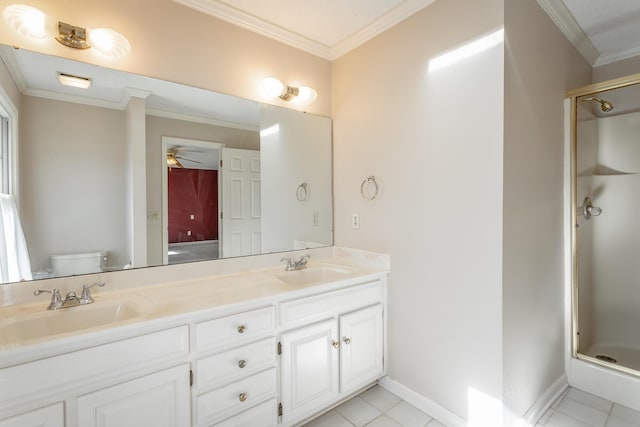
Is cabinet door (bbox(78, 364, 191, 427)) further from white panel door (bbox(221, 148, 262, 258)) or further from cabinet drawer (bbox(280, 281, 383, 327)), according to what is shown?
white panel door (bbox(221, 148, 262, 258))

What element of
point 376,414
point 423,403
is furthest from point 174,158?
point 423,403

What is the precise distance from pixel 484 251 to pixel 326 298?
35.3 inches

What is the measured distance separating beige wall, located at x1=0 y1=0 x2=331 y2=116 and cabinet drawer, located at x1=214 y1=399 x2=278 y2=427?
A: 181 cm

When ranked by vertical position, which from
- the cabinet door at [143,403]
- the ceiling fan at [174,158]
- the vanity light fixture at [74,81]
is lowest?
the cabinet door at [143,403]

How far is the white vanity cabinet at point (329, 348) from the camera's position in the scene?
1582mm

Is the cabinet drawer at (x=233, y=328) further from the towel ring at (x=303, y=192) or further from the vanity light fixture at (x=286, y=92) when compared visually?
the vanity light fixture at (x=286, y=92)

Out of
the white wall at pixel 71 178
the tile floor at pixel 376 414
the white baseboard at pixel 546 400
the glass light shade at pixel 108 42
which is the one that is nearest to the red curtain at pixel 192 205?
the white wall at pixel 71 178

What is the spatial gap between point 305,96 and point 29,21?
4.88 ft

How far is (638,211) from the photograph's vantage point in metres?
2.39

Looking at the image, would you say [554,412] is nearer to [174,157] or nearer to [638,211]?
[638,211]

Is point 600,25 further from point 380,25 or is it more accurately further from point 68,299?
point 68,299

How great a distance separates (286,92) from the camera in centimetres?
214

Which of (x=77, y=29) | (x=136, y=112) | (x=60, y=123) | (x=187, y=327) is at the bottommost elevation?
(x=187, y=327)

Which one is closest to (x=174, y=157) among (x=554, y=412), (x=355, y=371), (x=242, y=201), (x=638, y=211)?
(x=242, y=201)
